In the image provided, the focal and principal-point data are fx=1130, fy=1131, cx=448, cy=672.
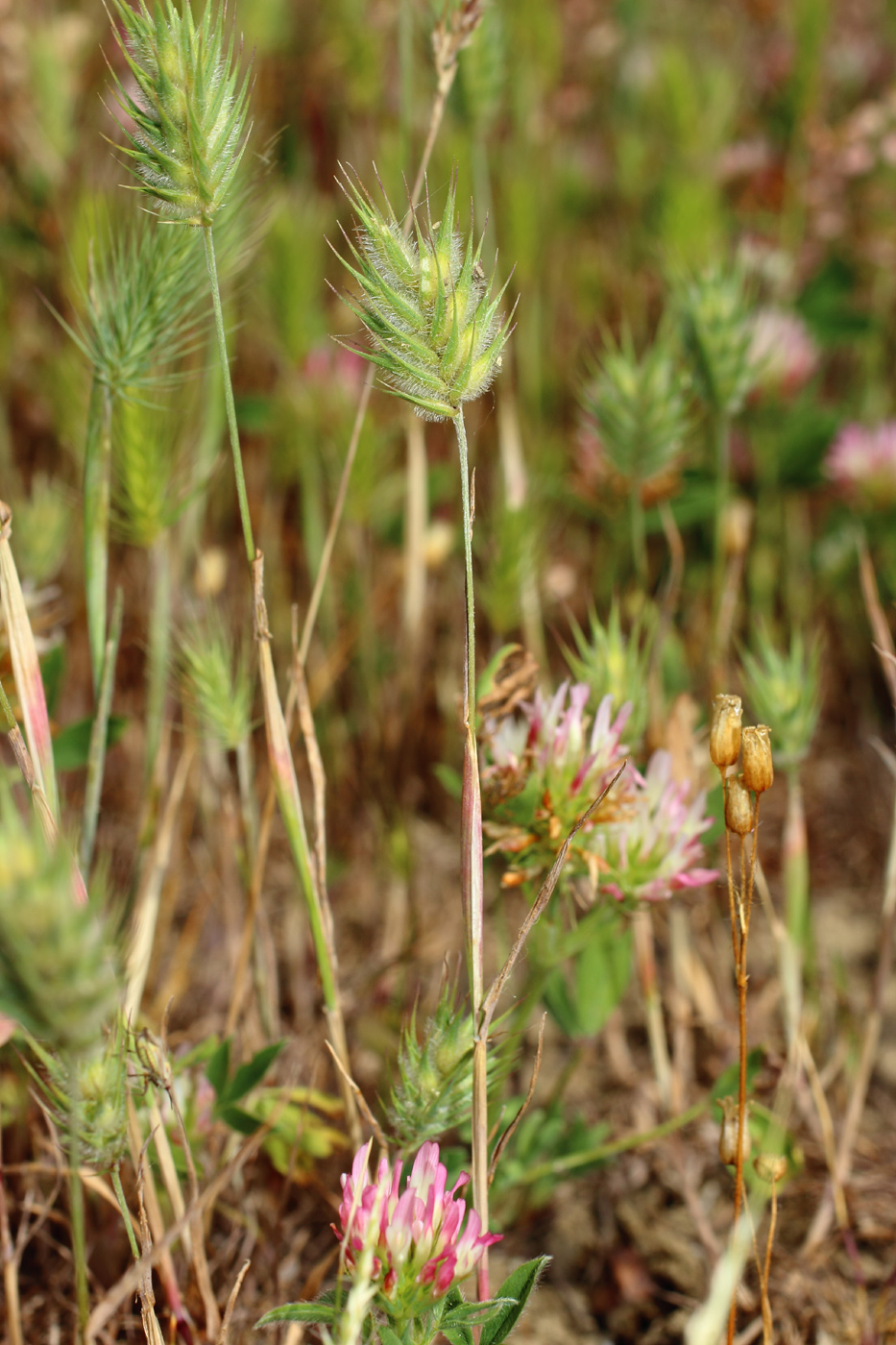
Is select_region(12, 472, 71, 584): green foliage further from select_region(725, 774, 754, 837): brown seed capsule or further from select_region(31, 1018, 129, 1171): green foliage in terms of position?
select_region(725, 774, 754, 837): brown seed capsule

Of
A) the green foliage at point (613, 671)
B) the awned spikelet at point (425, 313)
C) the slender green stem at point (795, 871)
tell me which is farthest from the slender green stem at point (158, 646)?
the slender green stem at point (795, 871)

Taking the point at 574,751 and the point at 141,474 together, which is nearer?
the point at 574,751

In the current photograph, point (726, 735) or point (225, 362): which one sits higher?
point (225, 362)

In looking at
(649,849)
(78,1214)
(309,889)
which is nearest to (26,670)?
(309,889)

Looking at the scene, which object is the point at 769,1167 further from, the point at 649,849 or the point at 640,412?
the point at 640,412

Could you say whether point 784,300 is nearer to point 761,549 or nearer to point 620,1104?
point 761,549

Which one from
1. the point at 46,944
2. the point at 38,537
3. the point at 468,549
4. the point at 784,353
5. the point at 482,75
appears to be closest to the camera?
→ the point at 46,944

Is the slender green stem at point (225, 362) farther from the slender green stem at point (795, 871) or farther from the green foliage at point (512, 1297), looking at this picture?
the slender green stem at point (795, 871)

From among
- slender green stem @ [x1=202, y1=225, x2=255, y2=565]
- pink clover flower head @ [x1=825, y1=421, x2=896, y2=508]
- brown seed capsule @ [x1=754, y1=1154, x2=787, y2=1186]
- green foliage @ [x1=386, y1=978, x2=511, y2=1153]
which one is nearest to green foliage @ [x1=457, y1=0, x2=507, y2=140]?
pink clover flower head @ [x1=825, y1=421, x2=896, y2=508]
